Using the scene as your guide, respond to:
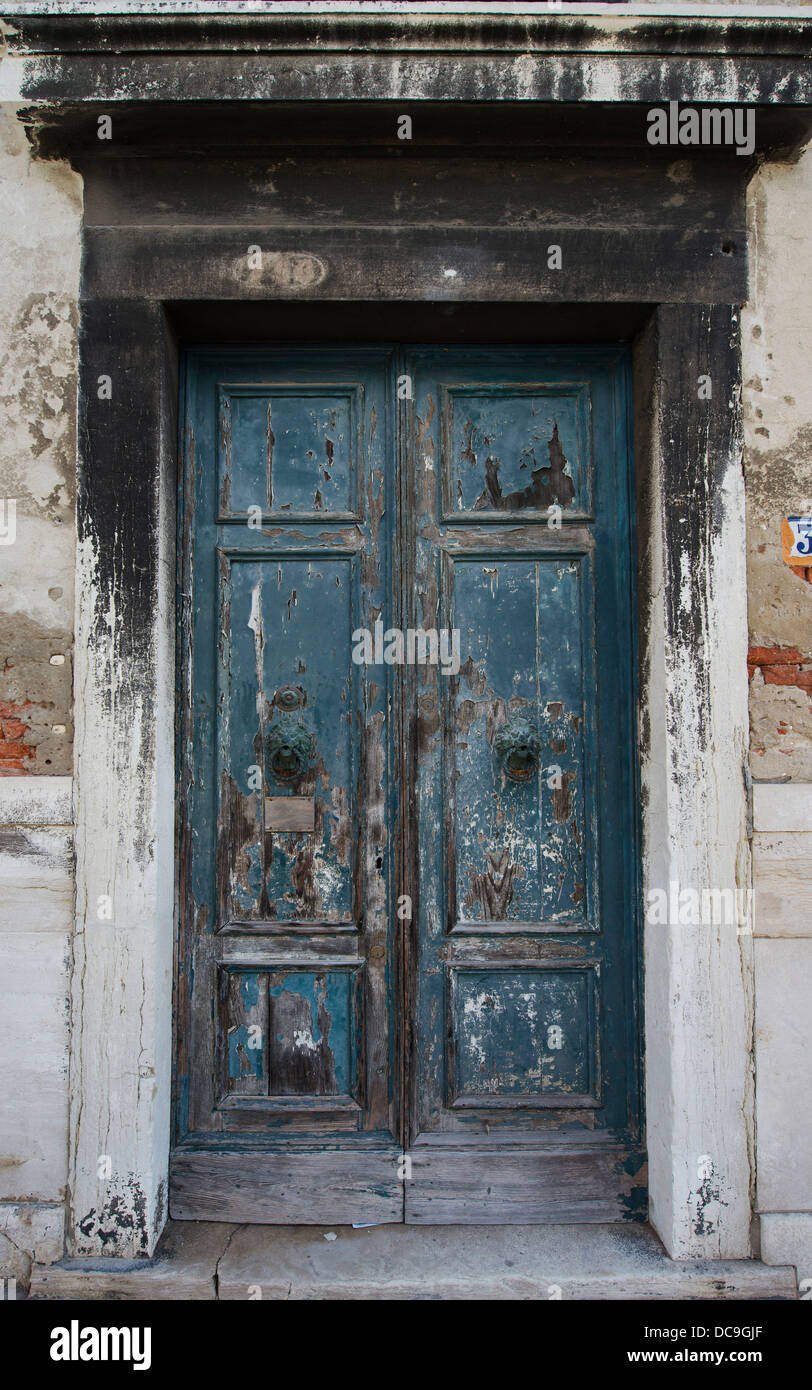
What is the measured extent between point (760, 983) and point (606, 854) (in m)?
0.61

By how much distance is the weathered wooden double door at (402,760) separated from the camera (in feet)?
9.25

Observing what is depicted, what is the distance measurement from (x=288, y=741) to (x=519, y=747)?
78 cm

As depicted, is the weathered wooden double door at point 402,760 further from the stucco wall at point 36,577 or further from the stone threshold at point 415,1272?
the stucco wall at point 36,577

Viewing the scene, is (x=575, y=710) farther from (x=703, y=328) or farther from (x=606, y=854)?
(x=703, y=328)

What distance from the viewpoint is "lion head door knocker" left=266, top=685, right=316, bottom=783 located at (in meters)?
2.79

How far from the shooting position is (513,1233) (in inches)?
105

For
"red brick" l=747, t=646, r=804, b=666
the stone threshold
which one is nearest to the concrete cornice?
"red brick" l=747, t=646, r=804, b=666

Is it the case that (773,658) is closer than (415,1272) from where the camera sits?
No

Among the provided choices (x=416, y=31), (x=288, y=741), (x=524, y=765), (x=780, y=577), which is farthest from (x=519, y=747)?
(x=416, y=31)

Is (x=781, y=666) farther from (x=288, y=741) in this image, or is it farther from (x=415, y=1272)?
(x=415, y=1272)

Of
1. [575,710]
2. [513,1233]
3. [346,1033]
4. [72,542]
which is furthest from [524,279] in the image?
[513,1233]

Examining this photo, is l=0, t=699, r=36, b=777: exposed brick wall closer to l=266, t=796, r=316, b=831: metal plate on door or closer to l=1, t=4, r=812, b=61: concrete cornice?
l=266, t=796, r=316, b=831: metal plate on door

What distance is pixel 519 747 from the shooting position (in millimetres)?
2785

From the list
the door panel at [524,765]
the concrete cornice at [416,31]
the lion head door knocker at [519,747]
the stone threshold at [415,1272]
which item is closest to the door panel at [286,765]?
the door panel at [524,765]
